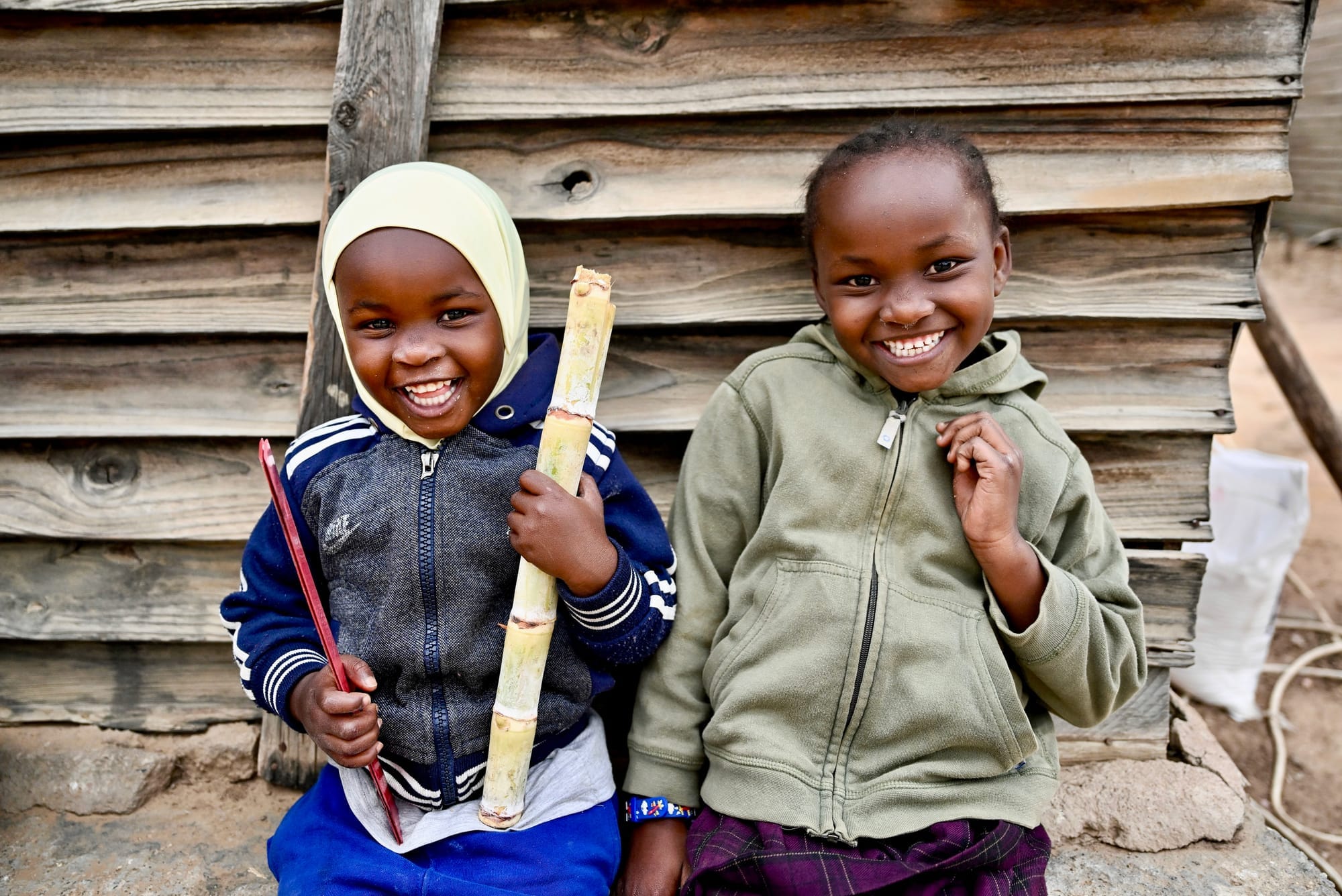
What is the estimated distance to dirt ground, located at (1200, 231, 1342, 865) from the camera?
2838mm

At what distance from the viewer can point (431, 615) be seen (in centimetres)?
174

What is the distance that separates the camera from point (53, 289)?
2.22 m

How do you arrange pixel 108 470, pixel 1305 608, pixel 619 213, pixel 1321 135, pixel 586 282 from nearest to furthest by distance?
pixel 586 282 → pixel 619 213 → pixel 108 470 → pixel 1305 608 → pixel 1321 135

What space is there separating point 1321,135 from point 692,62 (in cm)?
1027

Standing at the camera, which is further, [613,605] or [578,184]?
[578,184]

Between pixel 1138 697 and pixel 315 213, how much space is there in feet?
6.99

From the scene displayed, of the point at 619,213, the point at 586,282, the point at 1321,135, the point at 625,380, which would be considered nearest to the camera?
the point at 586,282

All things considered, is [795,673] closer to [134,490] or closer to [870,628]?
[870,628]

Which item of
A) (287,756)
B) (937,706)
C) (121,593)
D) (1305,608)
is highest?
(937,706)

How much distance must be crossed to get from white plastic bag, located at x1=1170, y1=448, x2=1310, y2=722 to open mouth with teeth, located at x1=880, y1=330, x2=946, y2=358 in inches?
65.4

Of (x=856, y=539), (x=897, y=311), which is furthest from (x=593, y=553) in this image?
(x=897, y=311)

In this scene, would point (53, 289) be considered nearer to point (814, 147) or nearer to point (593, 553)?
point (593, 553)

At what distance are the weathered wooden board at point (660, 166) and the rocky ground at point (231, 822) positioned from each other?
123cm

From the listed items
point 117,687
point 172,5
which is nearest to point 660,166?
point 172,5
